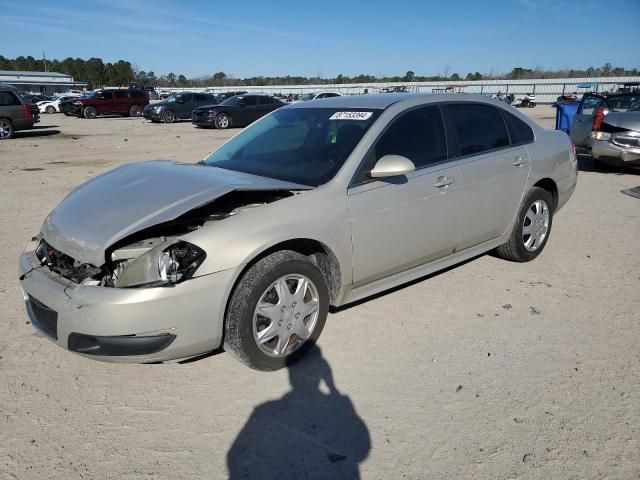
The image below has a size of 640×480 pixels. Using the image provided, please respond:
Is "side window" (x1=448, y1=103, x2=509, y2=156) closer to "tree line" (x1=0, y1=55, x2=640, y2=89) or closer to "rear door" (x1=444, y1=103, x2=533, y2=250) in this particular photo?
"rear door" (x1=444, y1=103, x2=533, y2=250)

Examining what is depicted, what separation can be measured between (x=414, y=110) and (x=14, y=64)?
6115 inches

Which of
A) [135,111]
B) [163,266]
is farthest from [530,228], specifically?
[135,111]

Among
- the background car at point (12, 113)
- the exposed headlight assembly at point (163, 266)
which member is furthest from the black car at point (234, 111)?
the exposed headlight assembly at point (163, 266)

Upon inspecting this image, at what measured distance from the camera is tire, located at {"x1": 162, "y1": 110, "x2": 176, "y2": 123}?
26922 millimetres

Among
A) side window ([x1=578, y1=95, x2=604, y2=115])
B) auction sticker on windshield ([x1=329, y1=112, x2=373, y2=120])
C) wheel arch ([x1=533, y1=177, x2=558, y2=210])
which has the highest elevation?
side window ([x1=578, y1=95, x2=604, y2=115])

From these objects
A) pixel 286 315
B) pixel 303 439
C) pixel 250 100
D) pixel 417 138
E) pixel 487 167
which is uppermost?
pixel 250 100

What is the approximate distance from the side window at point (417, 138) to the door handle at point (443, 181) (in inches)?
5.9

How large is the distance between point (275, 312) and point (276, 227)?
52 centimetres

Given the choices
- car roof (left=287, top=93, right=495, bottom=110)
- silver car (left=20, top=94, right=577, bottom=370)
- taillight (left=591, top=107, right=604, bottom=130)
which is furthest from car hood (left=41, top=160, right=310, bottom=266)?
taillight (left=591, top=107, right=604, bottom=130)

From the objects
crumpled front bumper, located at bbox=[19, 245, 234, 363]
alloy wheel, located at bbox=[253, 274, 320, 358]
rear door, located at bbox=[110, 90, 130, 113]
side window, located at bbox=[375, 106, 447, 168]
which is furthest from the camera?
rear door, located at bbox=[110, 90, 130, 113]

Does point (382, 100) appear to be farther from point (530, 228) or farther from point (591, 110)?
point (591, 110)

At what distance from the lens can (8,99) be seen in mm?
18000

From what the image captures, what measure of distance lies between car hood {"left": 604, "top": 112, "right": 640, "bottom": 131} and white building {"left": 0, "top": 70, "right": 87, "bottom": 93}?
280 feet

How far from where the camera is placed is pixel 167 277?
2.77 metres
